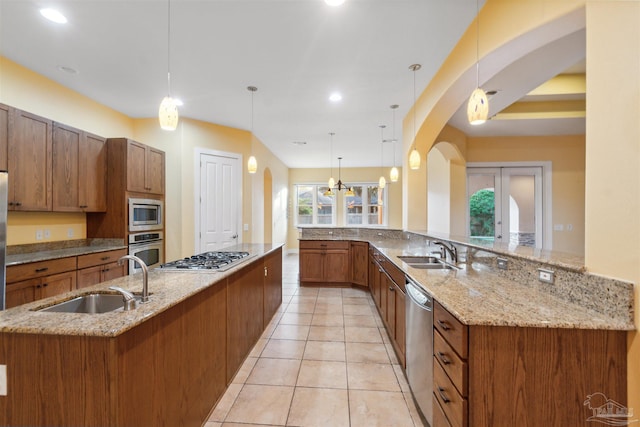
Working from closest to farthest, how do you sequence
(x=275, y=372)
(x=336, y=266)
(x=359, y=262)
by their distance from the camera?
1. (x=275, y=372)
2. (x=359, y=262)
3. (x=336, y=266)


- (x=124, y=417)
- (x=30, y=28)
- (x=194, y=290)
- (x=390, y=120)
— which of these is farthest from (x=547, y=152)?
(x=30, y=28)

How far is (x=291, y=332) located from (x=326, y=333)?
39 cm

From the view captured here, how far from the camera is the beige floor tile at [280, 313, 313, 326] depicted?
131 inches

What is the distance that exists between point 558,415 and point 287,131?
511 centimetres

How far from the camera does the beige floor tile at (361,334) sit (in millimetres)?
2893

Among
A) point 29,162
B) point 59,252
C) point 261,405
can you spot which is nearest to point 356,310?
point 261,405

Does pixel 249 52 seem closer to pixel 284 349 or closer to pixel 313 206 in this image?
pixel 284 349

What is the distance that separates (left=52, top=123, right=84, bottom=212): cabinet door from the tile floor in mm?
2798

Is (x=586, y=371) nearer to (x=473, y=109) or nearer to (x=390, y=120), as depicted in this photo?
(x=473, y=109)

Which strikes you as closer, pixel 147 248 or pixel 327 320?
pixel 327 320

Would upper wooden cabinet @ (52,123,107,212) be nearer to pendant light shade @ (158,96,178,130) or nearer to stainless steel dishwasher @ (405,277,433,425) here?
pendant light shade @ (158,96,178,130)

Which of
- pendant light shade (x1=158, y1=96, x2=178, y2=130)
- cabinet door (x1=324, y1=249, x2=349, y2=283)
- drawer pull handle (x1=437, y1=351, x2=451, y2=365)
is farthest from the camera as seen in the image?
cabinet door (x1=324, y1=249, x2=349, y2=283)

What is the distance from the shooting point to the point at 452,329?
1.34 m

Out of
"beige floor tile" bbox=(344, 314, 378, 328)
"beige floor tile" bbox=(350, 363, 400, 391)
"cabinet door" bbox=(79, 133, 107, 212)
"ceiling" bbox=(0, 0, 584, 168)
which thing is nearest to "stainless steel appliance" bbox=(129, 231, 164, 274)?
"cabinet door" bbox=(79, 133, 107, 212)
